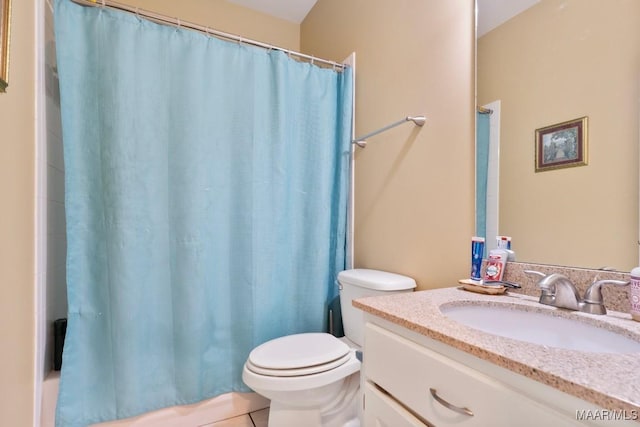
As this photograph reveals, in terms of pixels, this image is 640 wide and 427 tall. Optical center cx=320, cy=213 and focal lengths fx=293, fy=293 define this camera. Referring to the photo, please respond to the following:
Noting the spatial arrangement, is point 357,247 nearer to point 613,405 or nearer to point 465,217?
point 465,217

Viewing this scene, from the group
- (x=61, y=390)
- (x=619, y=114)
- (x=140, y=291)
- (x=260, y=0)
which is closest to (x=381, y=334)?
(x=619, y=114)

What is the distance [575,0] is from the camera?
80 cm

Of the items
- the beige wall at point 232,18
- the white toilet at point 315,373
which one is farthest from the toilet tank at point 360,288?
the beige wall at point 232,18

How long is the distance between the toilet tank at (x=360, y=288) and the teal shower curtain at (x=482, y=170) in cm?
37

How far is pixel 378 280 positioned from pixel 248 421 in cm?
96

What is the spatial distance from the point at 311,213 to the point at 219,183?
51cm

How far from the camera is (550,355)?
0.48 metres

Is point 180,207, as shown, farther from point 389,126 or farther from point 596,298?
point 596,298

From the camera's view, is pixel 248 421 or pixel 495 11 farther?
pixel 248 421

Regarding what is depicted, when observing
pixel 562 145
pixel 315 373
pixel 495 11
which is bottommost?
pixel 315 373

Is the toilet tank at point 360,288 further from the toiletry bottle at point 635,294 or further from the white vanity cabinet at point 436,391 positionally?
the toiletry bottle at point 635,294
